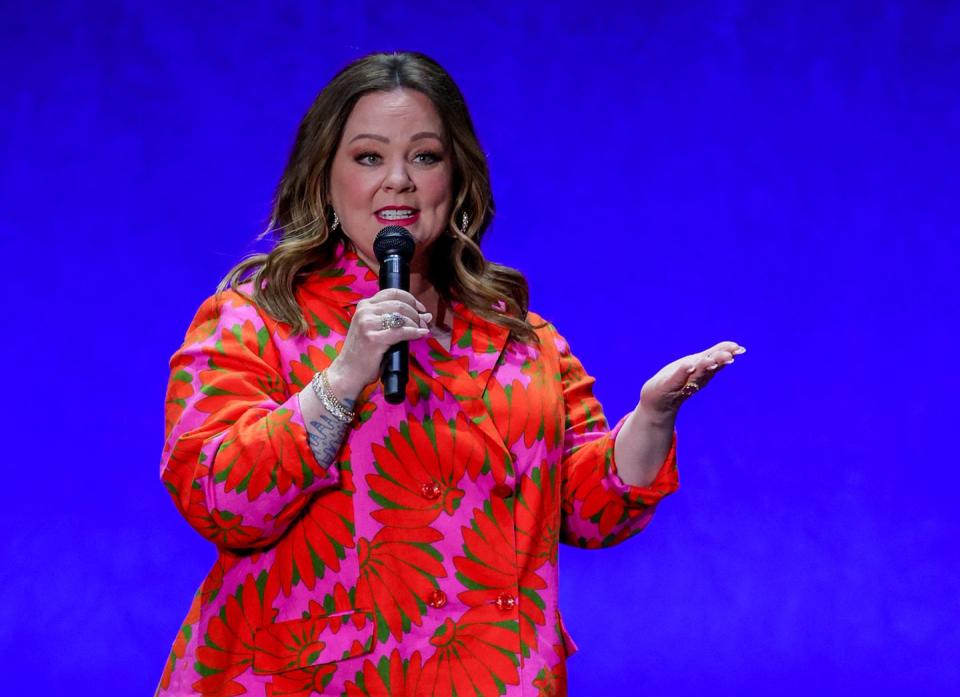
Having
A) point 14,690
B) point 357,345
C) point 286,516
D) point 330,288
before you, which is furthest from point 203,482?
point 14,690

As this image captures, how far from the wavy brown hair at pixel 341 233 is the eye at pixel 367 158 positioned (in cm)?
5

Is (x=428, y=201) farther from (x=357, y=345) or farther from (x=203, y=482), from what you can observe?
(x=203, y=482)

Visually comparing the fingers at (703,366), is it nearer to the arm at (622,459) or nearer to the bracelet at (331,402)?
the arm at (622,459)

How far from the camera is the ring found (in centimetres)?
140

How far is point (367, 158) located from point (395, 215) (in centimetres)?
8

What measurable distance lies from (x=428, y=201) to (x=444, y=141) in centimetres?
9

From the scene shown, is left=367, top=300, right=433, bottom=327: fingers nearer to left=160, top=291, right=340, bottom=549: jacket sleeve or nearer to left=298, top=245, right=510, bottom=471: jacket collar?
left=160, top=291, right=340, bottom=549: jacket sleeve

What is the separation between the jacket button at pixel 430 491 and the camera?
1562 mm

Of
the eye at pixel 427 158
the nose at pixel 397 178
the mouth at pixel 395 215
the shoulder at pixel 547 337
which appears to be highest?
the eye at pixel 427 158

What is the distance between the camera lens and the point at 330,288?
5.54ft

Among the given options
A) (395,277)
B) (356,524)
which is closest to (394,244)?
(395,277)

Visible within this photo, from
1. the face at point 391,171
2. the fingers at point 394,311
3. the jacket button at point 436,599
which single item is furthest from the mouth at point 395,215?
the jacket button at point 436,599

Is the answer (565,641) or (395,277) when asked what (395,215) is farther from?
(565,641)

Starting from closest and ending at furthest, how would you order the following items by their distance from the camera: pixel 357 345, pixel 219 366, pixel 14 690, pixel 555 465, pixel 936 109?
1. pixel 357 345
2. pixel 219 366
3. pixel 555 465
4. pixel 14 690
5. pixel 936 109
